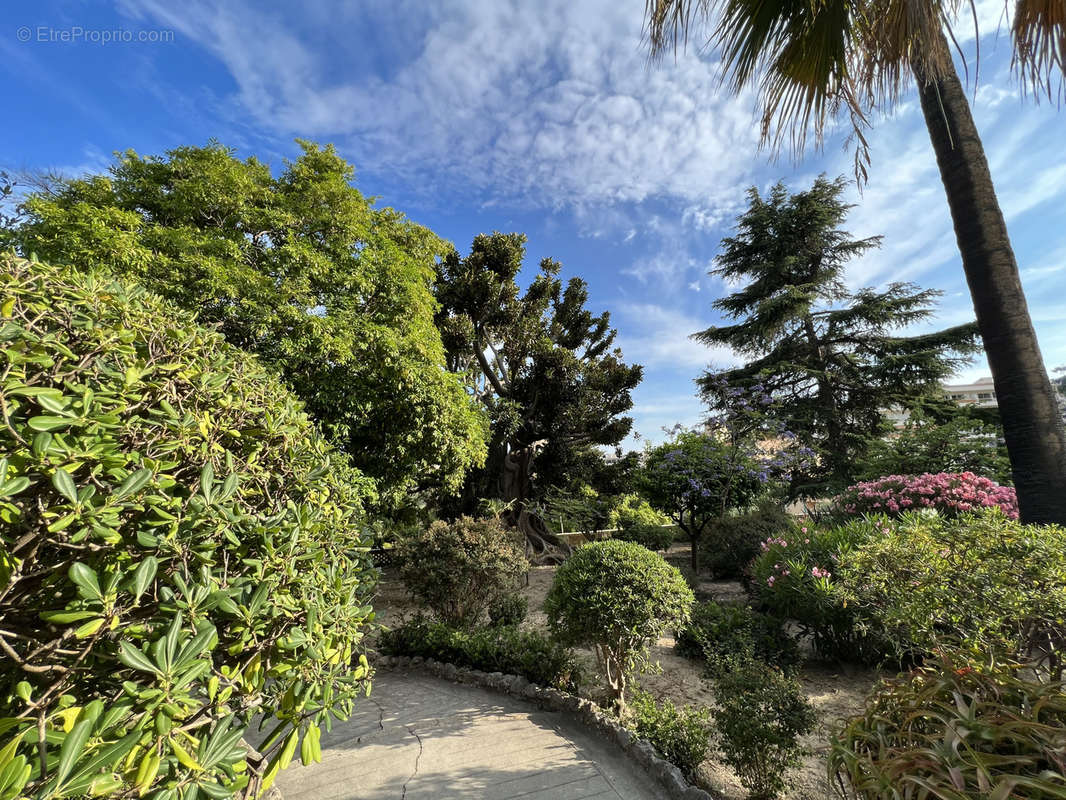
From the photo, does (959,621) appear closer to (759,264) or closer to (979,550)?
(979,550)

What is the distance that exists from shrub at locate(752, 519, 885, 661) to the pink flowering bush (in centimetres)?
175

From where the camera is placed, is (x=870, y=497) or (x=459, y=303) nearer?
(x=870, y=497)

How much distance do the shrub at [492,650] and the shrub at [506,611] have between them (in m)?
0.55

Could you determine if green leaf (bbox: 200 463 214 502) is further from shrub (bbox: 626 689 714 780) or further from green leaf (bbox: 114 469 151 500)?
shrub (bbox: 626 689 714 780)

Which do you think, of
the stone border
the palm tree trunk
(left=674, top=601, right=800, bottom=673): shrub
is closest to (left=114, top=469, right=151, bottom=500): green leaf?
the stone border

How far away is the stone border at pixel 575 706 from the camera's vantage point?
2607 mm

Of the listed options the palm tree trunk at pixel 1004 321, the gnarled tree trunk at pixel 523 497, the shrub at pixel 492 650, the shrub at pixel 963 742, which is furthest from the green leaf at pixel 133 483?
the gnarled tree trunk at pixel 523 497

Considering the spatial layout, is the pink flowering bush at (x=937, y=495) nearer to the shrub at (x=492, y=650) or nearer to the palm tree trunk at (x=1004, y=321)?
the palm tree trunk at (x=1004, y=321)

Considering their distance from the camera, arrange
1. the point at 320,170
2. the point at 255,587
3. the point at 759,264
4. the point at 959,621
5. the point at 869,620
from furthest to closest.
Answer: the point at 759,264
the point at 320,170
the point at 869,620
the point at 959,621
the point at 255,587

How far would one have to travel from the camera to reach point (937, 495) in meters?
6.45

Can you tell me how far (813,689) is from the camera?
4180mm

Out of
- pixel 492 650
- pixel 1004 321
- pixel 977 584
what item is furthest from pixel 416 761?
pixel 1004 321

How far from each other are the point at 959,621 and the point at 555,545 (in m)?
10.4

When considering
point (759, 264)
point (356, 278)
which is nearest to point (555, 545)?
point (356, 278)
